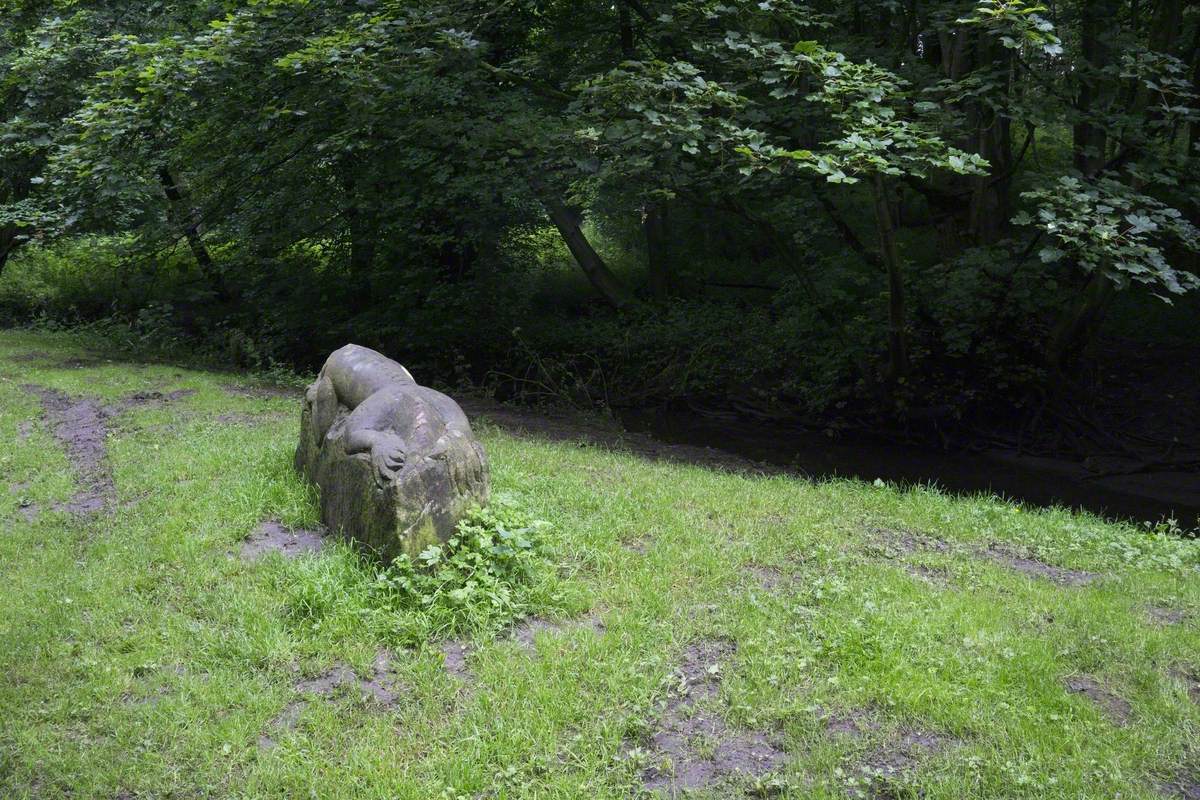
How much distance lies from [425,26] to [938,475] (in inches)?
307

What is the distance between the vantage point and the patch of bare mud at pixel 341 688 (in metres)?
4.13

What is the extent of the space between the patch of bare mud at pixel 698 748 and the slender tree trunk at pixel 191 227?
11.9m

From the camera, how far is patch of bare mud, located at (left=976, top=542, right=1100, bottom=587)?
5863 millimetres

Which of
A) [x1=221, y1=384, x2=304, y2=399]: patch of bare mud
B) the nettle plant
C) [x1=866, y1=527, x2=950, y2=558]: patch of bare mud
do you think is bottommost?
[x1=221, y1=384, x2=304, y2=399]: patch of bare mud

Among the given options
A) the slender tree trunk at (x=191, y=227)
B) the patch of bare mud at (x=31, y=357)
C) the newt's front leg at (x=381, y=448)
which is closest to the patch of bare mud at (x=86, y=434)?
the patch of bare mud at (x=31, y=357)

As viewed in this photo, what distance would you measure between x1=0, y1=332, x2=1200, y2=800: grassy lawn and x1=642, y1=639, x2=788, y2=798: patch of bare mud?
0.04ft

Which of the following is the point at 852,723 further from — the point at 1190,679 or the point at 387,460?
the point at 387,460

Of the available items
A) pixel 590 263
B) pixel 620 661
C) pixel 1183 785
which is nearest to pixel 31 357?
pixel 590 263

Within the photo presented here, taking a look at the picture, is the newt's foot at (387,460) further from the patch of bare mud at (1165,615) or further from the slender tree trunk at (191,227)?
the slender tree trunk at (191,227)

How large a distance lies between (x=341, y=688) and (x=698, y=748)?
5.41 feet

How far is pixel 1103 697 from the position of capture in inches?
171

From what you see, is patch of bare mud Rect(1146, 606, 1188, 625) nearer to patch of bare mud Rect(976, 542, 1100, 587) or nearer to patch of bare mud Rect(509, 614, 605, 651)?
patch of bare mud Rect(976, 542, 1100, 587)

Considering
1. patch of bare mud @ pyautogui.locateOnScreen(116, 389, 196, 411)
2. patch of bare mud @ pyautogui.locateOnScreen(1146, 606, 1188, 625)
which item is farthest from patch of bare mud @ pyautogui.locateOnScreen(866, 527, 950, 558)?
patch of bare mud @ pyautogui.locateOnScreen(116, 389, 196, 411)

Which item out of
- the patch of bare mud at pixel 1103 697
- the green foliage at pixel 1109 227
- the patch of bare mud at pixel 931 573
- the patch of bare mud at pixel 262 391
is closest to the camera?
the patch of bare mud at pixel 1103 697
